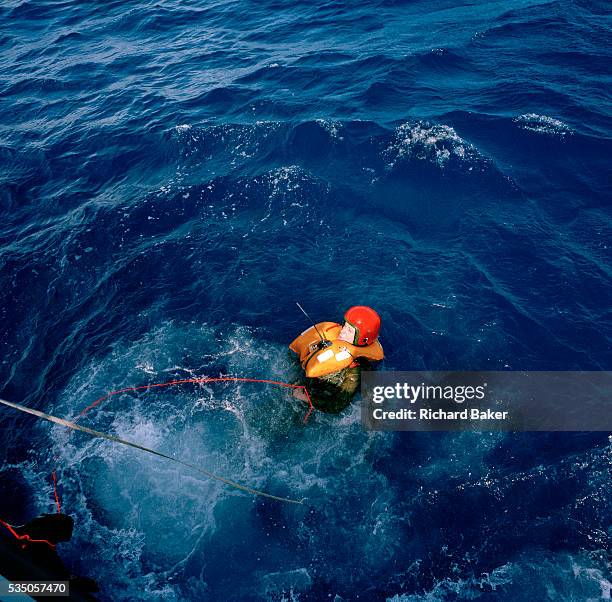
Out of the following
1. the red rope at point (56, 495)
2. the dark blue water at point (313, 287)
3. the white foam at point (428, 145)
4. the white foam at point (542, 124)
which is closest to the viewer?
the dark blue water at point (313, 287)

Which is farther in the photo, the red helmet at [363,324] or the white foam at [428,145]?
the white foam at [428,145]

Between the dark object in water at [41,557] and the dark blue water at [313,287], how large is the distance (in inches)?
48.0

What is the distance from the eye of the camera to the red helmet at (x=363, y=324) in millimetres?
8703

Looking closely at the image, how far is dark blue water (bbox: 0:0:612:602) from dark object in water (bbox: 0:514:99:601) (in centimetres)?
122

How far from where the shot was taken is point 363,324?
870cm

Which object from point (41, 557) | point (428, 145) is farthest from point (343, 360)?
point (428, 145)

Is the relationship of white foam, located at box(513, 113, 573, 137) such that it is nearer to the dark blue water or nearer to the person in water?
the dark blue water

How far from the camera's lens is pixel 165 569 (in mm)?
7531

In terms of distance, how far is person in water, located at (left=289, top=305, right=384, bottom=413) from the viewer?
8.70 meters

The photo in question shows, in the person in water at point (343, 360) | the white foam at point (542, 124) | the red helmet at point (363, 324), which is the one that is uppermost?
the white foam at point (542, 124)

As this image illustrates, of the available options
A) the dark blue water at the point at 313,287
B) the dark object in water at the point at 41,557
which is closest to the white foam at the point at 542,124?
the dark blue water at the point at 313,287

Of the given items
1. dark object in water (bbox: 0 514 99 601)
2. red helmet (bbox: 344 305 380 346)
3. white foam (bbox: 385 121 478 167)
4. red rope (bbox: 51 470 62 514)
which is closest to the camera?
dark object in water (bbox: 0 514 99 601)

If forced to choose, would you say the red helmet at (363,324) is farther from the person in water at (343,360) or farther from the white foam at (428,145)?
the white foam at (428,145)

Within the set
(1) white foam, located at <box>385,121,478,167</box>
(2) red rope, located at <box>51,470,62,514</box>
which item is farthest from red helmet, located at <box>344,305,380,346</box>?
(1) white foam, located at <box>385,121,478,167</box>
